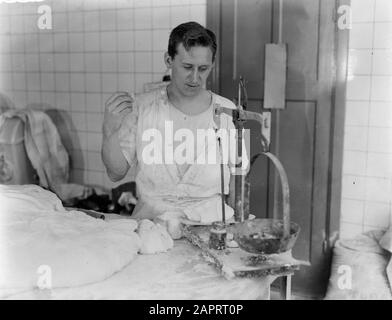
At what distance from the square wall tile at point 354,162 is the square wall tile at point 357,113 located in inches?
6.9

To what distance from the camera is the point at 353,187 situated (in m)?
2.97

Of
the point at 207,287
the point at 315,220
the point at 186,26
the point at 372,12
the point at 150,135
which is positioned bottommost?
the point at 315,220

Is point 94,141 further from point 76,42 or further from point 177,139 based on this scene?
point 177,139

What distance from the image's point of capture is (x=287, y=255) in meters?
1.54

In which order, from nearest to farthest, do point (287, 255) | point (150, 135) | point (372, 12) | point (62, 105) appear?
point (287, 255)
point (150, 135)
point (372, 12)
point (62, 105)

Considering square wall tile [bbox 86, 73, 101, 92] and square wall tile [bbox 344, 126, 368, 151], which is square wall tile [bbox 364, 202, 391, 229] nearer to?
square wall tile [bbox 344, 126, 368, 151]

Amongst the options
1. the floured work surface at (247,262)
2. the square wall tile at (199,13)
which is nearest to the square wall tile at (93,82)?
the square wall tile at (199,13)

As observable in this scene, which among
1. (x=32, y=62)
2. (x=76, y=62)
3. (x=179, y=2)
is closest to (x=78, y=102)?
(x=76, y=62)

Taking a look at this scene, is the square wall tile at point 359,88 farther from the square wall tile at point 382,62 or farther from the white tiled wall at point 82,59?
the white tiled wall at point 82,59

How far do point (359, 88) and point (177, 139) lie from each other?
4.24 feet

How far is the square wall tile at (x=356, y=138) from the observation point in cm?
289

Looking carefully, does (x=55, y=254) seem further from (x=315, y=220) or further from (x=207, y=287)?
(x=315, y=220)

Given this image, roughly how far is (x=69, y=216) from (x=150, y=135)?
601 mm

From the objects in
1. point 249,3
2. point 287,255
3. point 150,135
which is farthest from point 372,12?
point 287,255
